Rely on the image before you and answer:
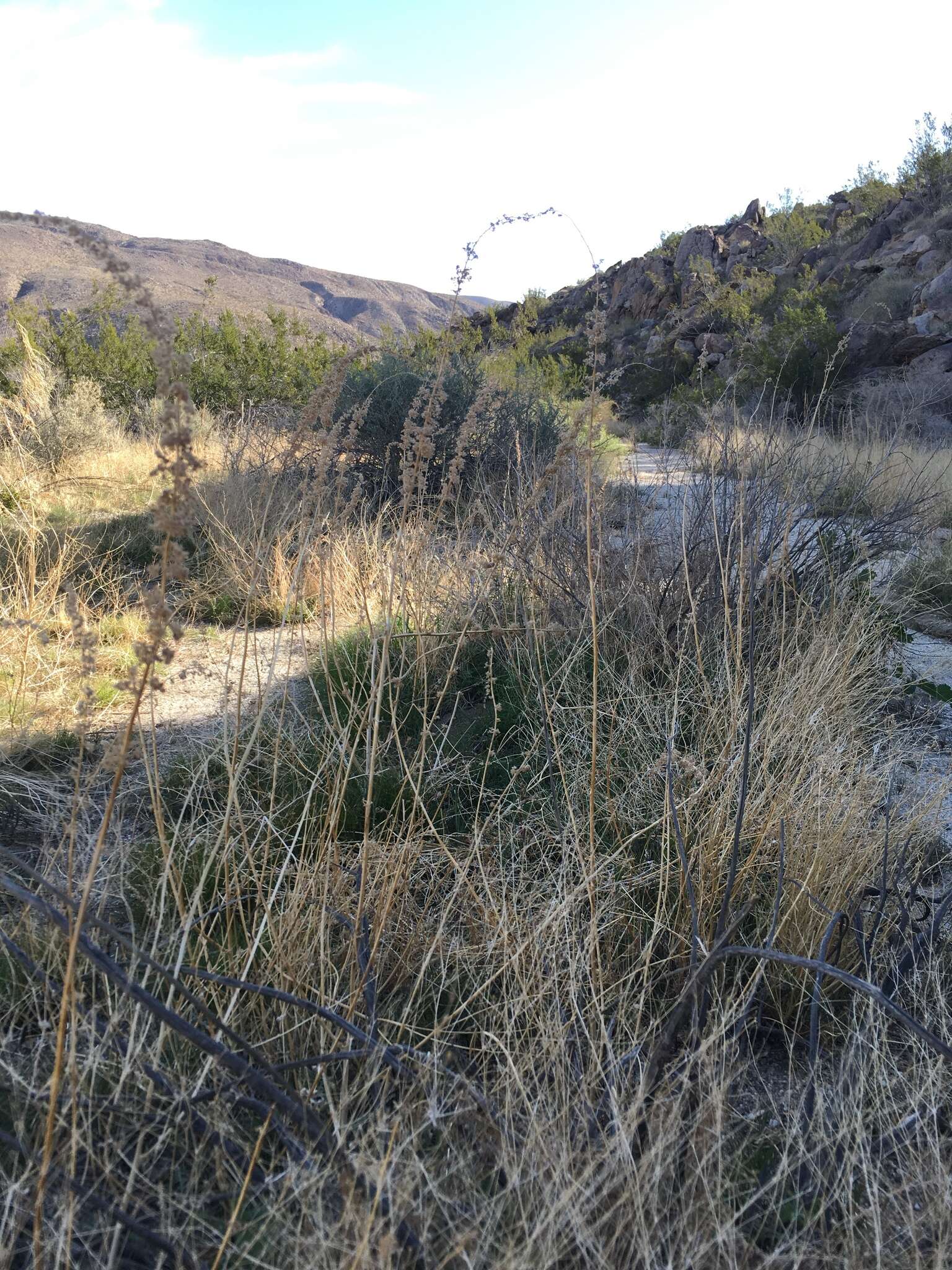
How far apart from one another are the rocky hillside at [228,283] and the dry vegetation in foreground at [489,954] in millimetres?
28875

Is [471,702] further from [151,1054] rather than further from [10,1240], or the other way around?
[10,1240]

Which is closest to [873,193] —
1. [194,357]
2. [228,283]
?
[194,357]

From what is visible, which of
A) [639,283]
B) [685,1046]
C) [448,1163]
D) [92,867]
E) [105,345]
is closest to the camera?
[92,867]

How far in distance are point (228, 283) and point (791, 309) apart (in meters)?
56.6

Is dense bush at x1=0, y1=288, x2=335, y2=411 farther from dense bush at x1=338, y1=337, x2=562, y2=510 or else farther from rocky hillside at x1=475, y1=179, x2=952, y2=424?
dense bush at x1=338, y1=337, x2=562, y2=510

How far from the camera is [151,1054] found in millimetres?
1332

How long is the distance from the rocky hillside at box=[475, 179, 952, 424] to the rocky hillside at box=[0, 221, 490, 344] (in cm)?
1175

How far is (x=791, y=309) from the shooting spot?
47.8 ft

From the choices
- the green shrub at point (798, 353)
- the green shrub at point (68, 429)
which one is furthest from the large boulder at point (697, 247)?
the green shrub at point (68, 429)

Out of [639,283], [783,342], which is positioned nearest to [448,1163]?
[783,342]

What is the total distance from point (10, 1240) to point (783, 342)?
14929 millimetres

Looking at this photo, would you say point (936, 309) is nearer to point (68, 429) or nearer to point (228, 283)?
point (68, 429)

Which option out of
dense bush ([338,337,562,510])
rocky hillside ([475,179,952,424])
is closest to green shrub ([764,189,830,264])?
rocky hillside ([475,179,952,424])

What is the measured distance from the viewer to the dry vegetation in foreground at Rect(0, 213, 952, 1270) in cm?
110
